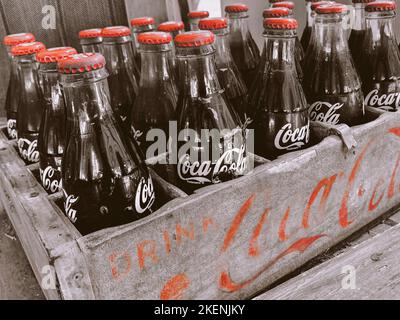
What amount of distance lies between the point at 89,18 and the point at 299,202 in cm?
86

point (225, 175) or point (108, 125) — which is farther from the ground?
point (108, 125)

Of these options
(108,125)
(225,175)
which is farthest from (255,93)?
(108,125)

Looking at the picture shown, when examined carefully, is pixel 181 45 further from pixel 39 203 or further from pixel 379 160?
pixel 379 160

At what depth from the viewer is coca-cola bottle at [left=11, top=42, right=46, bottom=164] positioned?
935 millimetres

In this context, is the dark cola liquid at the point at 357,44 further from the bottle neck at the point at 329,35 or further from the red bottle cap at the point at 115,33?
the red bottle cap at the point at 115,33

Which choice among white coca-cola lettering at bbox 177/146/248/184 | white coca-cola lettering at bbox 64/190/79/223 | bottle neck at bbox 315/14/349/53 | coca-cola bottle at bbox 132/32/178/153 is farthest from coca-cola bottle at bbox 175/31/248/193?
bottle neck at bbox 315/14/349/53

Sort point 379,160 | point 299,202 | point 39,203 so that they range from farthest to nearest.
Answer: point 379,160 → point 299,202 → point 39,203

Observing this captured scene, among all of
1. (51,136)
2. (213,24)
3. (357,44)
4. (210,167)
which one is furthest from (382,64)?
(51,136)

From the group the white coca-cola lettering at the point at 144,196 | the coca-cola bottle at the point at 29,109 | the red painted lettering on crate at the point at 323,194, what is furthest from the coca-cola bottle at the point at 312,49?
the coca-cola bottle at the point at 29,109

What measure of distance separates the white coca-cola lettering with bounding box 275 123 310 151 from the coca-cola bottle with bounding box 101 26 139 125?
1.24ft

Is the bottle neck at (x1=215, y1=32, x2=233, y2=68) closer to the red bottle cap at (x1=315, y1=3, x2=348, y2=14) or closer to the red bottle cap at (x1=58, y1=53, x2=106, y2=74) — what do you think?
the red bottle cap at (x1=315, y1=3, x2=348, y2=14)

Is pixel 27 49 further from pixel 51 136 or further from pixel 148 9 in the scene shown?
pixel 148 9
